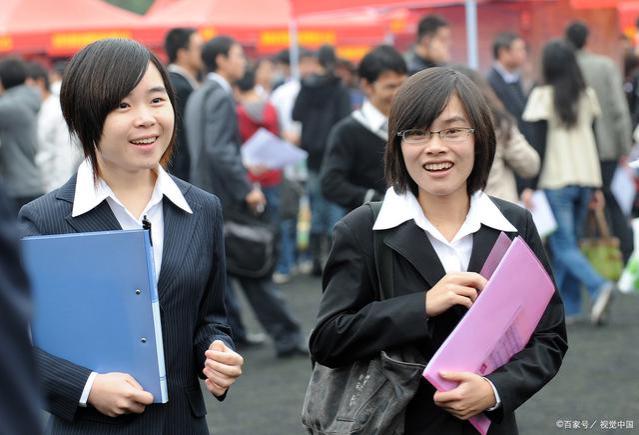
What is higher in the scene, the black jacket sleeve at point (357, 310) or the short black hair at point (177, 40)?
the short black hair at point (177, 40)

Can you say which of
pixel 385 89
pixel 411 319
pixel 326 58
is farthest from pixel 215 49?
pixel 411 319

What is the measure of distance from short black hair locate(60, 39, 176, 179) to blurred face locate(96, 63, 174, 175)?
0.02 meters

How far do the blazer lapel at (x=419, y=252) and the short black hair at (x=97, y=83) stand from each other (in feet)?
2.49

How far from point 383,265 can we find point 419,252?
0.34ft

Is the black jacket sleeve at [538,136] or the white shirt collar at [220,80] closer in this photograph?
the white shirt collar at [220,80]

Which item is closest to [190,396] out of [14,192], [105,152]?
[105,152]

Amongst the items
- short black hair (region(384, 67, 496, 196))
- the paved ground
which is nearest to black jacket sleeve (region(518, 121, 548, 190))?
the paved ground

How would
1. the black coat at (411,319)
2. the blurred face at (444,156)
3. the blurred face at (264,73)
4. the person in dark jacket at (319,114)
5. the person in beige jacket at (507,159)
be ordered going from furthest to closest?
the blurred face at (264,73)
the person in dark jacket at (319,114)
the person in beige jacket at (507,159)
the blurred face at (444,156)
the black coat at (411,319)

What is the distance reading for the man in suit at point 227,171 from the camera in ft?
26.8

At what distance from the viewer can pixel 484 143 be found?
3217mm

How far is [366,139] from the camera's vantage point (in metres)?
6.41

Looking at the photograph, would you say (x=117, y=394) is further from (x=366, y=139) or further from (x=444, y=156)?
(x=366, y=139)

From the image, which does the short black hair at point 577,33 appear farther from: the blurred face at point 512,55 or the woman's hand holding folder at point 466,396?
the woman's hand holding folder at point 466,396

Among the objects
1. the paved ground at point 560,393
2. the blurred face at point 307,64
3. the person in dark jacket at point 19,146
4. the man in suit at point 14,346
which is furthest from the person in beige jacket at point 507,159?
the blurred face at point 307,64
